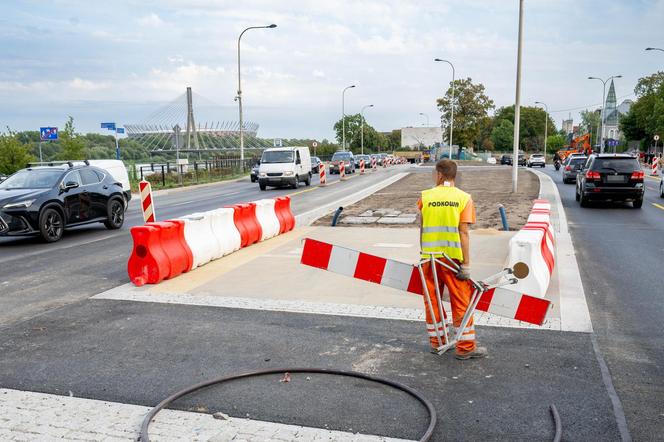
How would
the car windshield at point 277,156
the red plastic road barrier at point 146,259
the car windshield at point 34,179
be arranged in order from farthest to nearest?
the car windshield at point 277,156 < the car windshield at point 34,179 < the red plastic road barrier at point 146,259

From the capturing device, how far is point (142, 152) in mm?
83000

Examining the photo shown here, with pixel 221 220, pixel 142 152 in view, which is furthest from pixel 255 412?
pixel 142 152

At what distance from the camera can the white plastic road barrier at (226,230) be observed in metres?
9.98

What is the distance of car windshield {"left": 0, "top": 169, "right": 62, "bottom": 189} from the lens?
42.6 feet

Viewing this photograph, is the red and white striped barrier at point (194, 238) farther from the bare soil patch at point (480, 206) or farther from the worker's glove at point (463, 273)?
the worker's glove at point (463, 273)

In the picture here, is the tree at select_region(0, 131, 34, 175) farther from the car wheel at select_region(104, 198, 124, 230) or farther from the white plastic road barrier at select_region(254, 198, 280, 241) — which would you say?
the white plastic road barrier at select_region(254, 198, 280, 241)

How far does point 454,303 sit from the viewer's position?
5.13 metres

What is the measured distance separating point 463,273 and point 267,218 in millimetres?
7633

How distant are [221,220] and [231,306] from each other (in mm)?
3528

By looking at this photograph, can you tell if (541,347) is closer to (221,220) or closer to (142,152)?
(221,220)

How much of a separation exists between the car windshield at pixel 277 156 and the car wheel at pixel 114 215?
16.0m

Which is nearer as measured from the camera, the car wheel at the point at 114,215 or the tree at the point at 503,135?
the car wheel at the point at 114,215

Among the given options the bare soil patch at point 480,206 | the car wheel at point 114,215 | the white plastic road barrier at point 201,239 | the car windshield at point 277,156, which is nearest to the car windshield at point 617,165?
the bare soil patch at point 480,206

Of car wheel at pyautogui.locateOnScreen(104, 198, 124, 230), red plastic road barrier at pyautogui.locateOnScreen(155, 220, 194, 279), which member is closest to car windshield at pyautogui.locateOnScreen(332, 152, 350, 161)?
car wheel at pyautogui.locateOnScreen(104, 198, 124, 230)
